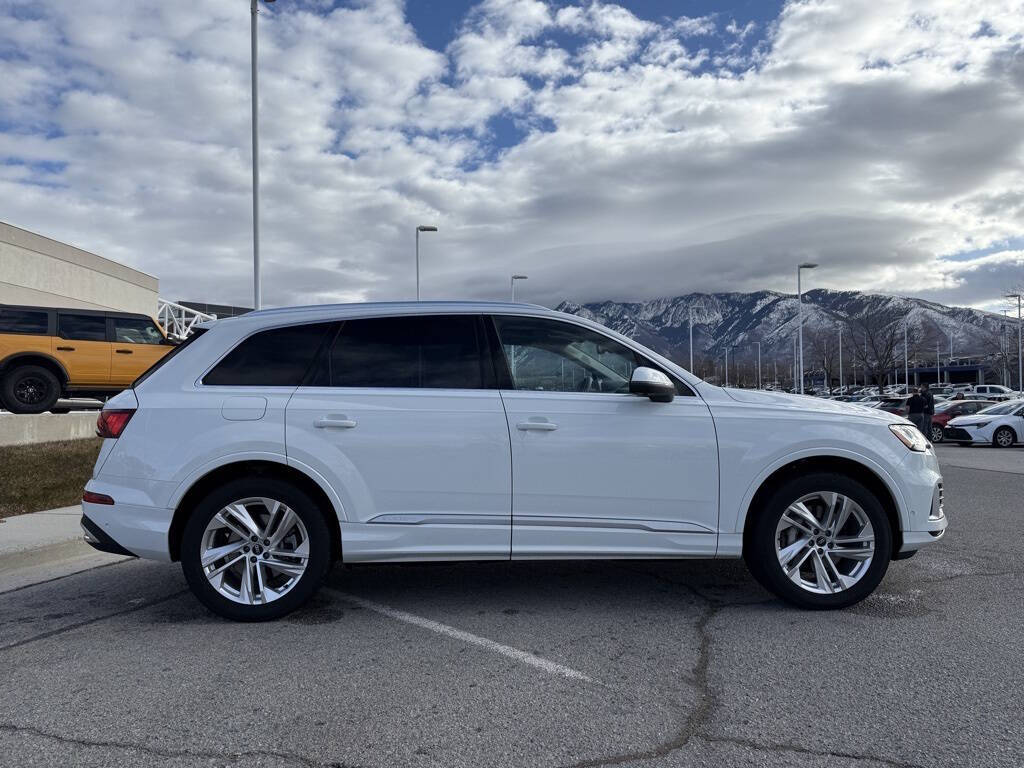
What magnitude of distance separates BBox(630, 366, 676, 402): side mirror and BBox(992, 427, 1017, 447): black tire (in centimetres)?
2023

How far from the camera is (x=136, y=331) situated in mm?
14406

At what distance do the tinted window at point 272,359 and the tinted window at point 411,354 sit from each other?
165 millimetres

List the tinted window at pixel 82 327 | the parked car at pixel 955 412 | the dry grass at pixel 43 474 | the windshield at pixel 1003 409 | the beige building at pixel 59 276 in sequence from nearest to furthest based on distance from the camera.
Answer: the dry grass at pixel 43 474
the tinted window at pixel 82 327
the windshield at pixel 1003 409
the parked car at pixel 955 412
the beige building at pixel 59 276

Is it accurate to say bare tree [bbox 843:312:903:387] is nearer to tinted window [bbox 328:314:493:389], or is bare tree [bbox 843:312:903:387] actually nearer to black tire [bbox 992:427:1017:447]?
black tire [bbox 992:427:1017:447]

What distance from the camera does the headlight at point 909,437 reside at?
14.7 feet

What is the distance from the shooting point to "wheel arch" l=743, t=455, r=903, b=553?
443 cm

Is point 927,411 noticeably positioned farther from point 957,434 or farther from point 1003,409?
point 1003,409

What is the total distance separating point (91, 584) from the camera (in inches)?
209

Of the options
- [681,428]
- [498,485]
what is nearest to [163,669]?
[498,485]

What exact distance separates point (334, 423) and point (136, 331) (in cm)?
1207

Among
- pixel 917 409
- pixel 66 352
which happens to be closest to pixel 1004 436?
pixel 917 409

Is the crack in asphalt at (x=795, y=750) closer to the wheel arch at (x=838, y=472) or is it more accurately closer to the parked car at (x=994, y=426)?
the wheel arch at (x=838, y=472)

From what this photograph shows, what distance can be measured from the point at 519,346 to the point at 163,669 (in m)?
2.59

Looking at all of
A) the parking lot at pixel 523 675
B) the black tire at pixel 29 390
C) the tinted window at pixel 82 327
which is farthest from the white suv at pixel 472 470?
the tinted window at pixel 82 327
